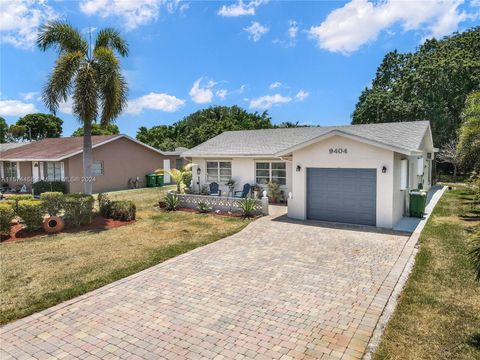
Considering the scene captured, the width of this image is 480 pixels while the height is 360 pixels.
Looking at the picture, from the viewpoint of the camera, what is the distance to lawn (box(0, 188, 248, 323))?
7145 mm

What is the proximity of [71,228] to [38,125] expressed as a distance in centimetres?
6718

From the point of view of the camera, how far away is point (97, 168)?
26.4 meters

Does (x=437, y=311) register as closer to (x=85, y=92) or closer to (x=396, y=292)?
(x=396, y=292)

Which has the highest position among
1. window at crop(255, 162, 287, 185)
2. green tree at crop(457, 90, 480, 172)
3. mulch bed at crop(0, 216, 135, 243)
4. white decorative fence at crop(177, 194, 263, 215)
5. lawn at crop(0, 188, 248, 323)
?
green tree at crop(457, 90, 480, 172)

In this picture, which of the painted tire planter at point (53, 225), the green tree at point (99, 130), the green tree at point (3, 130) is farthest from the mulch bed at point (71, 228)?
the green tree at point (3, 130)

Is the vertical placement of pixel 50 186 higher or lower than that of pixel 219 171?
lower

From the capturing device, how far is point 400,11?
15273 millimetres

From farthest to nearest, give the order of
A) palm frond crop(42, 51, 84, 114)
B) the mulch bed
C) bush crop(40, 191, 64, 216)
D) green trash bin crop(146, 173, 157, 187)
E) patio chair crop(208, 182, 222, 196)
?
green trash bin crop(146, 173, 157, 187) < patio chair crop(208, 182, 222, 196) < palm frond crop(42, 51, 84, 114) < bush crop(40, 191, 64, 216) < the mulch bed

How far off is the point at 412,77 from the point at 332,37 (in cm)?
2112

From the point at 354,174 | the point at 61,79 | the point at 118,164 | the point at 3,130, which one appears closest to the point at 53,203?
the point at 61,79

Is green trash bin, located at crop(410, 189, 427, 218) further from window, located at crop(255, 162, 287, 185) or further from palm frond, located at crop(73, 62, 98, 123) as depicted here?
palm frond, located at crop(73, 62, 98, 123)

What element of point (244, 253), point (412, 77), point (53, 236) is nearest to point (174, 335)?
point (244, 253)

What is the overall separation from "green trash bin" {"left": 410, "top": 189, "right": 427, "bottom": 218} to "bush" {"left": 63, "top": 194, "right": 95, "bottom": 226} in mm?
12911

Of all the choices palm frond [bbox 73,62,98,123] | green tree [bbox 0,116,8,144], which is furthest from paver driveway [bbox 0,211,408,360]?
green tree [bbox 0,116,8,144]
